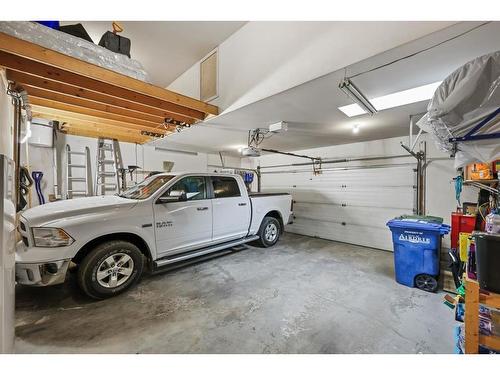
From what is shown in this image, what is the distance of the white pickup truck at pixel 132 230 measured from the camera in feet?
7.38

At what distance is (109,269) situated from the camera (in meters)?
2.57

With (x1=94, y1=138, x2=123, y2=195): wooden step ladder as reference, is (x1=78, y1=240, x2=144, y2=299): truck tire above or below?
below

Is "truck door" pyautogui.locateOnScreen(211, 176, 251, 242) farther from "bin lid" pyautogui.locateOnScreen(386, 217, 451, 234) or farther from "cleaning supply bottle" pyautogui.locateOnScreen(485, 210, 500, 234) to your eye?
"cleaning supply bottle" pyautogui.locateOnScreen(485, 210, 500, 234)

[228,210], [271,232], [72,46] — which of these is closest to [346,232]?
[271,232]

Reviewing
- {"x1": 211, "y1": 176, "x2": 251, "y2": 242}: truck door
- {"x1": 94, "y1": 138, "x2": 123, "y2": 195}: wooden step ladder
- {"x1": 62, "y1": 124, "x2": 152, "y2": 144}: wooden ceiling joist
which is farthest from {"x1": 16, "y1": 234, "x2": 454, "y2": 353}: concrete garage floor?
{"x1": 62, "y1": 124, "x2": 152, "y2": 144}: wooden ceiling joist

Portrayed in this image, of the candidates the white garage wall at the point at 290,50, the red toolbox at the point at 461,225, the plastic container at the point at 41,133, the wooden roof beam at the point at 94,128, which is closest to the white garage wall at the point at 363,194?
the red toolbox at the point at 461,225

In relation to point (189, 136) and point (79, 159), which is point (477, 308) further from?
point (79, 159)

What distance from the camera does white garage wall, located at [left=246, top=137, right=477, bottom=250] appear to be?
13.7 feet

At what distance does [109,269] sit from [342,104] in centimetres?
395

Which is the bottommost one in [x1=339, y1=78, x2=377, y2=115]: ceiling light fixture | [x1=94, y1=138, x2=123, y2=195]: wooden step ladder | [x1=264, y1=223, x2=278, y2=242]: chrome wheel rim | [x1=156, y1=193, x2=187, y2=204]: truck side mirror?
[x1=264, y1=223, x2=278, y2=242]: chrome wheel rim

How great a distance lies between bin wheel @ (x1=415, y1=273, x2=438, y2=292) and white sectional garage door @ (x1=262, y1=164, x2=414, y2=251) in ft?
6.41
